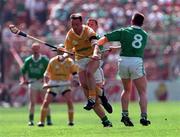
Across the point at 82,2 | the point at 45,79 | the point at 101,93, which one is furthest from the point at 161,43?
the point at 101,93

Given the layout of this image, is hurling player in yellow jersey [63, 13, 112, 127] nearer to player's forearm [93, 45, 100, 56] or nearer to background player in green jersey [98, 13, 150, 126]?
Answer: player's forearm [93, 45, 100, 56]

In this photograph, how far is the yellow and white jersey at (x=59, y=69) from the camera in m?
26.9

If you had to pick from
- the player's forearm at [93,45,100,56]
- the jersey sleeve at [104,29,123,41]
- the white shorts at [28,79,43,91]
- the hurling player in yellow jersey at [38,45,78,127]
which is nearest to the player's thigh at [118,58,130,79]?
the jersey sleeve at [104,29,123,41]

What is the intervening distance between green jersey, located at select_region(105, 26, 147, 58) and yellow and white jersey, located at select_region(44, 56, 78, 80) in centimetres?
618

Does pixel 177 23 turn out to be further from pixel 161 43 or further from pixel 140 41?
pixel 140 41

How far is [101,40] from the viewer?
20.5m

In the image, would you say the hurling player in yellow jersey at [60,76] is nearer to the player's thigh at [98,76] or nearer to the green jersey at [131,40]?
the player's thigh at [98,76]

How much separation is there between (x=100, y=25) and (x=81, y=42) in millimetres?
20701

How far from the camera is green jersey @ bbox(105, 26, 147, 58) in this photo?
2072cm

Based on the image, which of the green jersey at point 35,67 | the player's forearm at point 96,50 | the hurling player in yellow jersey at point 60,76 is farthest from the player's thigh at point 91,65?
the green jersey at point 35,67


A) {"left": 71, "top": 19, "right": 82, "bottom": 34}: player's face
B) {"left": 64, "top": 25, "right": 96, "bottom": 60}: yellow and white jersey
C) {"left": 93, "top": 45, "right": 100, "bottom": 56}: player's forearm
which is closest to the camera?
{"left": 93, "top": 45, "right": 100, "bottom": 56}: player's forearm

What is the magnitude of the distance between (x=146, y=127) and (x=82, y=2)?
76.7ft

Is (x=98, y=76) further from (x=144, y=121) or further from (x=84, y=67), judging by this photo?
(x=144, y=121)

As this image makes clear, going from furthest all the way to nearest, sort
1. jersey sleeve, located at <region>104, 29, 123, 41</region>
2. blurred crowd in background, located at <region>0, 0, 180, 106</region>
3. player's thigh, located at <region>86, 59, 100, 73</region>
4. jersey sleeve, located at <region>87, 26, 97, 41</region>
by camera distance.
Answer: blurred crowd in background, located at <region>0, 0, 180, 106</region> → player's thigh, located at <region>86, 59, 100, 73</region> → jersey sleeve, located at <region>87, 26, 97, 41</region> → jersey sleeve, located at <region>104, 29, 123, 41</region>
